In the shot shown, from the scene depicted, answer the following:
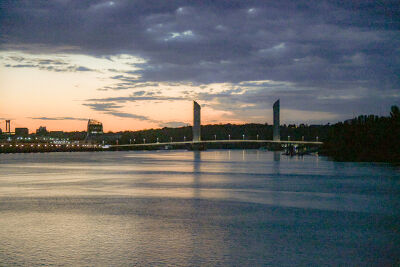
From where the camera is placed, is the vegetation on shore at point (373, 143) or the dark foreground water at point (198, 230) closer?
the dark foreground water at point (198, 230)

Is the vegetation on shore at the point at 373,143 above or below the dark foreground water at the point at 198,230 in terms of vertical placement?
above

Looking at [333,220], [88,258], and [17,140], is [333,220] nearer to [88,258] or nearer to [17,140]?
[88,258]

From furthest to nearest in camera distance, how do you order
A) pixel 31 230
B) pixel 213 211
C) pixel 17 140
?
1. pixel 17 140
2. pixel 213 211
3. pixel 31 230

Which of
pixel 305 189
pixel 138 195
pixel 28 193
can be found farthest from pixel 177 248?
pixel 305 189

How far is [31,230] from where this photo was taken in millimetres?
11367

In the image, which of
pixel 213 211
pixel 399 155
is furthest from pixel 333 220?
pixel 399 155

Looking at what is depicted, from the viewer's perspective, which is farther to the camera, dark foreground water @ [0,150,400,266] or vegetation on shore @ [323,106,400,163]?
vegetation on shore @ [323,106,400,163]

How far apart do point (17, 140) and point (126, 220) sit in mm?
171353

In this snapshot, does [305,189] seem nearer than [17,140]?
Yes

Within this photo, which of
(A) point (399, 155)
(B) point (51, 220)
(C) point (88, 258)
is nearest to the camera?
(C) point (88, 258)

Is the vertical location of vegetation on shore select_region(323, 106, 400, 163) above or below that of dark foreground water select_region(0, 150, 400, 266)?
above

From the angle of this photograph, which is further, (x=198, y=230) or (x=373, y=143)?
(x=373, y=143)

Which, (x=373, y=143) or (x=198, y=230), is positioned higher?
(x=373, y=143)

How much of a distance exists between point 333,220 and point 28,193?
569 inches
